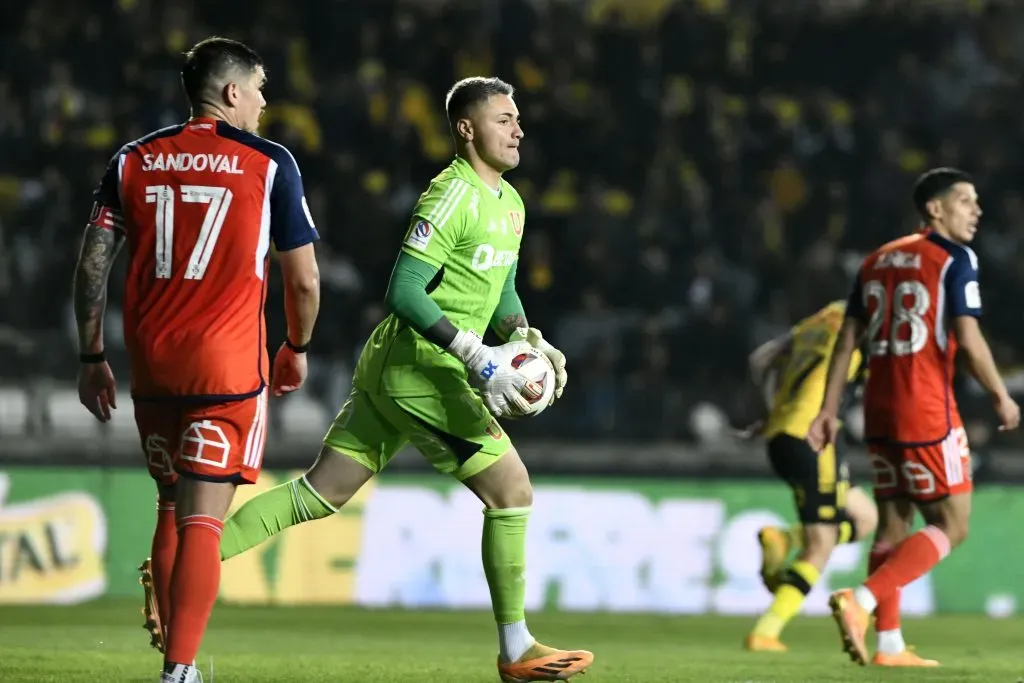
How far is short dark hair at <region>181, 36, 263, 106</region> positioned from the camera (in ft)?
17.5

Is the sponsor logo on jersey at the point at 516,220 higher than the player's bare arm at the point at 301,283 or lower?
higher

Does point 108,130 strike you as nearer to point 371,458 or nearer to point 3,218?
point 3,218

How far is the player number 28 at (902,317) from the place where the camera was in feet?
25.3

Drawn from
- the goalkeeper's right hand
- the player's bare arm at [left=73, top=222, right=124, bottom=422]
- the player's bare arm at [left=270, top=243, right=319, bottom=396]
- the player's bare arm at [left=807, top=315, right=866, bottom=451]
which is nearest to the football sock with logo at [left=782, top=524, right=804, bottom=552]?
the player's bare arm at [left=807, top=315, right=866, bottom=451]

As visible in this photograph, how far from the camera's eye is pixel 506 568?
591cm

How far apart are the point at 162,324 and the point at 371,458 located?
48.3 inches

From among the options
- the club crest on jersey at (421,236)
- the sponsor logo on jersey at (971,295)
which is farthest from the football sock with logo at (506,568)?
the sponsor logo on jersey at (971,295)

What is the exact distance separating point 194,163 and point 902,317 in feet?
12.6

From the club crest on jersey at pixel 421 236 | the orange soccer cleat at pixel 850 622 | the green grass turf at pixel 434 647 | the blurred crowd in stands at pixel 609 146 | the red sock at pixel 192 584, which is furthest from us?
the blurred crowd in stands at pixel 609 146

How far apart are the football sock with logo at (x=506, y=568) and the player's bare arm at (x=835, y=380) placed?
223 cm

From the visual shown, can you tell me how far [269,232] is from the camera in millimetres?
5281

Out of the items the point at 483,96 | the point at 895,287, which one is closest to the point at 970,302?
the point at 895,287

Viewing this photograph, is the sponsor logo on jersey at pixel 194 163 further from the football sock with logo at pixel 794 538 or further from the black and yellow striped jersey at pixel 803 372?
the football sock with logo at pixel 794 538

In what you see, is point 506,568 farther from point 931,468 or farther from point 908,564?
point 931,468
